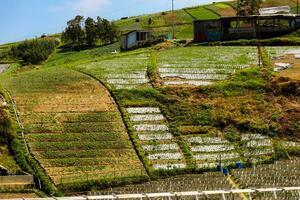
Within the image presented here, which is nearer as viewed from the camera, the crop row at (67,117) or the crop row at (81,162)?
the crop row at (81,162)

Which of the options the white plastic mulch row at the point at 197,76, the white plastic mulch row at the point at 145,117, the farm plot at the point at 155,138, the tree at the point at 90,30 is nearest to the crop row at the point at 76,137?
the farm plot at the point at 155,138

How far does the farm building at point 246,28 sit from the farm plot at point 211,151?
3568 centimetres

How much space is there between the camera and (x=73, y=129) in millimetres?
56656

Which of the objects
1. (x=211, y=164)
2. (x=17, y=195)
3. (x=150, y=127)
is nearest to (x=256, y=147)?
(x=211, y=164)

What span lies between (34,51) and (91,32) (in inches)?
504

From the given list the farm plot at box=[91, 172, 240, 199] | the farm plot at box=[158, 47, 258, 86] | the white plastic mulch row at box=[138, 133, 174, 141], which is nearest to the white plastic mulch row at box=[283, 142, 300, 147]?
the farm plot at box=[91, 172, 240, 199]

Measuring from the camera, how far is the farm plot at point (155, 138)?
172 ft

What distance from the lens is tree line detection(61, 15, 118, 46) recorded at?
398ft

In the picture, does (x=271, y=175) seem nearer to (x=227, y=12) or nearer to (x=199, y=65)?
(x=199, y=65)

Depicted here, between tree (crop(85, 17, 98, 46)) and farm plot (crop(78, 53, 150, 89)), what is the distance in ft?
127

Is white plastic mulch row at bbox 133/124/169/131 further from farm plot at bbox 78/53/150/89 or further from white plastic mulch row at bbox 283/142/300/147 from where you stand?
white plastic mulch row at bbox 283/142/300/147

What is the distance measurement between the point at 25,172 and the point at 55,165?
2550mm

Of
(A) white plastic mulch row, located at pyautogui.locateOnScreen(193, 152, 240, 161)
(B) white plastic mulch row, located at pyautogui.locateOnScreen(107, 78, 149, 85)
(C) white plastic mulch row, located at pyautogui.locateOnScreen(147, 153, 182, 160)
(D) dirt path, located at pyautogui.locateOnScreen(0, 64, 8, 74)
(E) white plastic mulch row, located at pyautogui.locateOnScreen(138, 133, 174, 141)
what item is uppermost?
(B) white plastic mulch row, located at pyautogui.locateOnScreen(107, 78, 149, 85)

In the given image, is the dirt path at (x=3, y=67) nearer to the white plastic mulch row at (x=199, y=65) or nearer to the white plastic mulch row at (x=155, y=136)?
the white plastic mulch row at (x=199, y=65)
